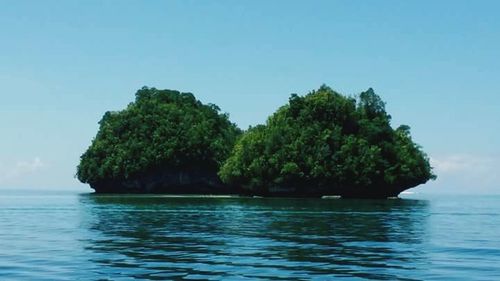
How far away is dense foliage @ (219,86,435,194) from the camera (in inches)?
5517

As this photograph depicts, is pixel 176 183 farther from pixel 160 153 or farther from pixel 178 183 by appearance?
pixel 160 153

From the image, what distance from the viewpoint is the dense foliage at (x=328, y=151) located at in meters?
140

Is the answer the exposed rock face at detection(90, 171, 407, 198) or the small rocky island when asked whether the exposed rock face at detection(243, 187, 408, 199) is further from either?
the exposed rock face at detection(90, 171, 407, 198)

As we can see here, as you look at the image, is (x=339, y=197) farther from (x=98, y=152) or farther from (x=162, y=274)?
(x=162, y=274)

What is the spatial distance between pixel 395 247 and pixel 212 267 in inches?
468

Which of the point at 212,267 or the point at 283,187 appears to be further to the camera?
the point at 283,187

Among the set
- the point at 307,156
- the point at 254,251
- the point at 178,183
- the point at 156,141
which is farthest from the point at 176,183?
the point at 254,251

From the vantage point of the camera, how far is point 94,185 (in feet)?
639

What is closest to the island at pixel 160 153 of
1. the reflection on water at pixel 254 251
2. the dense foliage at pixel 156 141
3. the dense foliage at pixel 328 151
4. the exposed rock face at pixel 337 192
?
the dense foliage at pixel 156 141

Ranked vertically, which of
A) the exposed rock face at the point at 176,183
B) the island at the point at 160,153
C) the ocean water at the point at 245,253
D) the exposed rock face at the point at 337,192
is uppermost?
the island at the point at 160,153

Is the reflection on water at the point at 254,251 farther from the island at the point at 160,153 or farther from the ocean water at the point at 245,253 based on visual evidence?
the island at the point at 160,153

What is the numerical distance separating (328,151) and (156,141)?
2233 inches

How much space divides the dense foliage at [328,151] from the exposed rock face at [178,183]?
27268mm

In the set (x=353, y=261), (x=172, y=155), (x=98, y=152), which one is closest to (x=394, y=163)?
(x=172, y=155)
